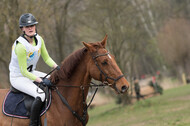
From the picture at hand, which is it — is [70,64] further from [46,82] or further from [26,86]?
[26,86]

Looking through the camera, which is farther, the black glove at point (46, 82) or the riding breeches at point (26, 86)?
the black glove at point (46, 82)

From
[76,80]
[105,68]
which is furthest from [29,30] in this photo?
[105,68]

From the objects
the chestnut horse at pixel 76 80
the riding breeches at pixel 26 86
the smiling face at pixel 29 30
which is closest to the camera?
the chestnut horse at pixel 76 80

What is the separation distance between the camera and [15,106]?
221 inches

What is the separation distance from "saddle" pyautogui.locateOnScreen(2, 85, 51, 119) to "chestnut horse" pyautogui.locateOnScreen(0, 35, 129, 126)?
8 cm

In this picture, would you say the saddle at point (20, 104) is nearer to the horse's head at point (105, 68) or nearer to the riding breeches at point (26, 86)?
the riding breeches at point (26, 86)

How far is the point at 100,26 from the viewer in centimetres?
1838

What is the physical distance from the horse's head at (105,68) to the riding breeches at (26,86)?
3.29 ft

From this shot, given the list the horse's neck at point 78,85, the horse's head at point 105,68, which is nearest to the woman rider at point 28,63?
the horse's neck at point 78,85

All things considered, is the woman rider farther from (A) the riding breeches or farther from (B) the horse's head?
(B) the horse's head

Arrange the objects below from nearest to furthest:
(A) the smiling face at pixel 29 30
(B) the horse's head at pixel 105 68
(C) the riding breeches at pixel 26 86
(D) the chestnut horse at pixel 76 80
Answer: (B) the horse's head at pixel 105 68 < (D) the chestnut horse at pixel 76 80 < (C) the riding breeches at pixel 26 86 < (A) the smiling face at pixel 29 30

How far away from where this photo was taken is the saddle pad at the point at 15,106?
18.1 feet

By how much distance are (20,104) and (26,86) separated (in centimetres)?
38

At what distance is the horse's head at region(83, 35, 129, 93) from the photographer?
5.12 m
